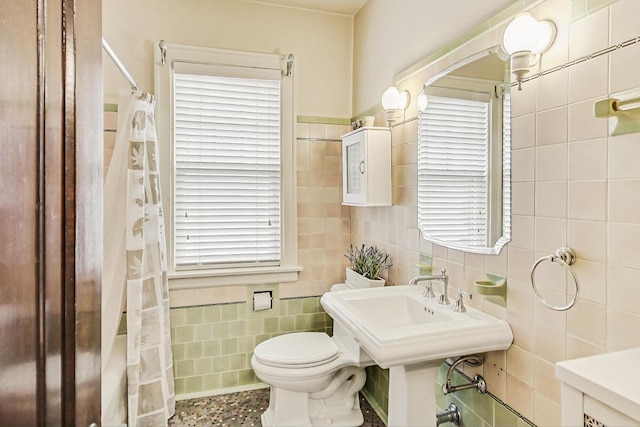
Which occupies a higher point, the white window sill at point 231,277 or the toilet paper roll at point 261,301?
the white window sill at point 231,277

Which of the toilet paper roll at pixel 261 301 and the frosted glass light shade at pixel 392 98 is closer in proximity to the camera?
the frosted glass light shade at pixel 392 98

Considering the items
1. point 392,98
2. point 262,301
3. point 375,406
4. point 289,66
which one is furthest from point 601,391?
point 289,66

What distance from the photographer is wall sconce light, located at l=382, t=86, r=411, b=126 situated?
2.02 metres

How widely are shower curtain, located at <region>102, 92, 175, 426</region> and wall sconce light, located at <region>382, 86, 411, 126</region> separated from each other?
4.42ft

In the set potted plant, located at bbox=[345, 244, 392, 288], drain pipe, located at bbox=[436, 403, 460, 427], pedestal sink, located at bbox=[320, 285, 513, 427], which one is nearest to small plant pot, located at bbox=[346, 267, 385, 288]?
potted plant, located at bbox=[345, 244, 392, 288]

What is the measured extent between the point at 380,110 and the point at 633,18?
1.43 m

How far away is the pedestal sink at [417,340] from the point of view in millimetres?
1263

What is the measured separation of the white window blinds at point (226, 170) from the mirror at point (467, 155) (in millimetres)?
1133

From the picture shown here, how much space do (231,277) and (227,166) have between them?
77 centimetres

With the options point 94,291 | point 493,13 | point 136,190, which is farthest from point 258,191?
point 94,291

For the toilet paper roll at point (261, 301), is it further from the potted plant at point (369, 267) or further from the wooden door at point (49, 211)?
the wooden door at point (49, 211)

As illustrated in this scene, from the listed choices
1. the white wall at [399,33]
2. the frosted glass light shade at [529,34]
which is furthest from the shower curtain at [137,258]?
the frosted glass light shade at [529,34]

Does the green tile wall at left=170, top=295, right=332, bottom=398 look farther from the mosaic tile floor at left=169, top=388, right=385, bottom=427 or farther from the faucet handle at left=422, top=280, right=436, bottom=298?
the faucet handle at left=422, top=280, right=436, bottom=298

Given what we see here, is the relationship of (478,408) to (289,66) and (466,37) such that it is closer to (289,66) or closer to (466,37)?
(466,37)
